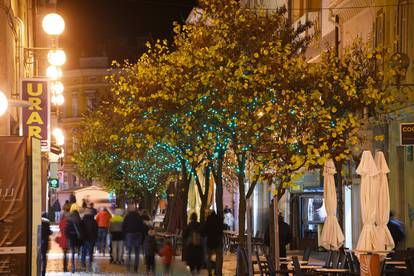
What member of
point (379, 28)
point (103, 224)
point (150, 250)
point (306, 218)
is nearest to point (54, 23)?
point (150, 250)

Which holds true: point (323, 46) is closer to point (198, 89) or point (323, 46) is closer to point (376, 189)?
point (198, 89)

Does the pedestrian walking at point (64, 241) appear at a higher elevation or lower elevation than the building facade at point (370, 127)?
lower

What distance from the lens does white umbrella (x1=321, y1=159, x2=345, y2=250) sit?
2242 centimetres

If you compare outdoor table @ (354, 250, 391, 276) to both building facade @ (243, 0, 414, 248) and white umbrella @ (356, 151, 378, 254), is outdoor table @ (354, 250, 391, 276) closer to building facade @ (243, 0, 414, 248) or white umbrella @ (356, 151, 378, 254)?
white umbrella @ (356, 151, 378, 254)

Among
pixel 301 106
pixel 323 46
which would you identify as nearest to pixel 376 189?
pixel 301 106

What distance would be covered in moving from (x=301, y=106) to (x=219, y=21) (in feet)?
13.3

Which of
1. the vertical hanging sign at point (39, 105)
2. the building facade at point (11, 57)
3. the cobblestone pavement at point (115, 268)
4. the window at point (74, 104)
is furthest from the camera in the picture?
the window at point (74, 104)

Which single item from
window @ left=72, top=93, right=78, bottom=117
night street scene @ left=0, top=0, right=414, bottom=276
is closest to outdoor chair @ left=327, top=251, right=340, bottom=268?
night street scene @ left=0, top=0, right=414, bottom=276

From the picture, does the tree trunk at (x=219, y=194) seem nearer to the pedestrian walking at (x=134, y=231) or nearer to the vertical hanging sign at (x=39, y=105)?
the pedestrian walking at (x=134, y=231)

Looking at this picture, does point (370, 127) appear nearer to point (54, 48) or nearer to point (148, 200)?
point (54, 48)

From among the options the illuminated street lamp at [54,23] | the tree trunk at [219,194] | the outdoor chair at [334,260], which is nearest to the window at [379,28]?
the tree trunk at [219,194]

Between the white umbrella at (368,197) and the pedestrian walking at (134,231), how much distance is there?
34.9 ft

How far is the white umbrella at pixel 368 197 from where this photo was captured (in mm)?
19578

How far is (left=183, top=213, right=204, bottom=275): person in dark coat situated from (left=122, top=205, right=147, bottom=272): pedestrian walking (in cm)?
463
